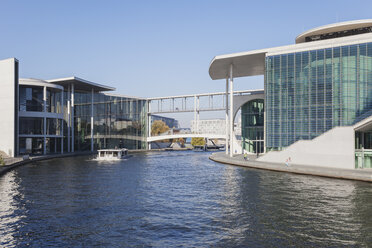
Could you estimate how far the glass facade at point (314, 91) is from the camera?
41.4 m

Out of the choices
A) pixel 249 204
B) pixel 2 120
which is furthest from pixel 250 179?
pixel 2 120

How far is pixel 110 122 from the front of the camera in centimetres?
9681

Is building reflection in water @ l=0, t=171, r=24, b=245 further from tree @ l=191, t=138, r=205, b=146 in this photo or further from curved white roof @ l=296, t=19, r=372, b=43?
tree @ l=191, t=138, r=205, b=146

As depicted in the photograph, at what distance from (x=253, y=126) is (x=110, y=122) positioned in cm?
4568

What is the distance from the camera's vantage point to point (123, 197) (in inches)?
973

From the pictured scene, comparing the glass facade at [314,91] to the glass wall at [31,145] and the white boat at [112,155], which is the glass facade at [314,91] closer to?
the white boat at [112,155]

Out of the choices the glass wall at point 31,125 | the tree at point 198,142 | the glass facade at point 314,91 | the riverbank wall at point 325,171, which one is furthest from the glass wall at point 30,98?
the tree at point 198,142

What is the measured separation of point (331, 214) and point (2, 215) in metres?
19.7

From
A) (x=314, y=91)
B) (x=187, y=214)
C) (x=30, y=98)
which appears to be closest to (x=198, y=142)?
(x=30, y=98)

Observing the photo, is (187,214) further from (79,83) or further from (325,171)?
(79,83)

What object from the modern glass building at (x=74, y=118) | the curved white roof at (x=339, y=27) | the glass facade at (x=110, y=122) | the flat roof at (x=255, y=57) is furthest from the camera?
the glass facade at (x=110, y=122)

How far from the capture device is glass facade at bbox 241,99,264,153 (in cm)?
6950

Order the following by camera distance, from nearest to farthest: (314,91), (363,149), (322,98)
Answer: (363,149)
(322,98)
(314,91)

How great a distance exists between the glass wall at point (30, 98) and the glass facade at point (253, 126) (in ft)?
149
